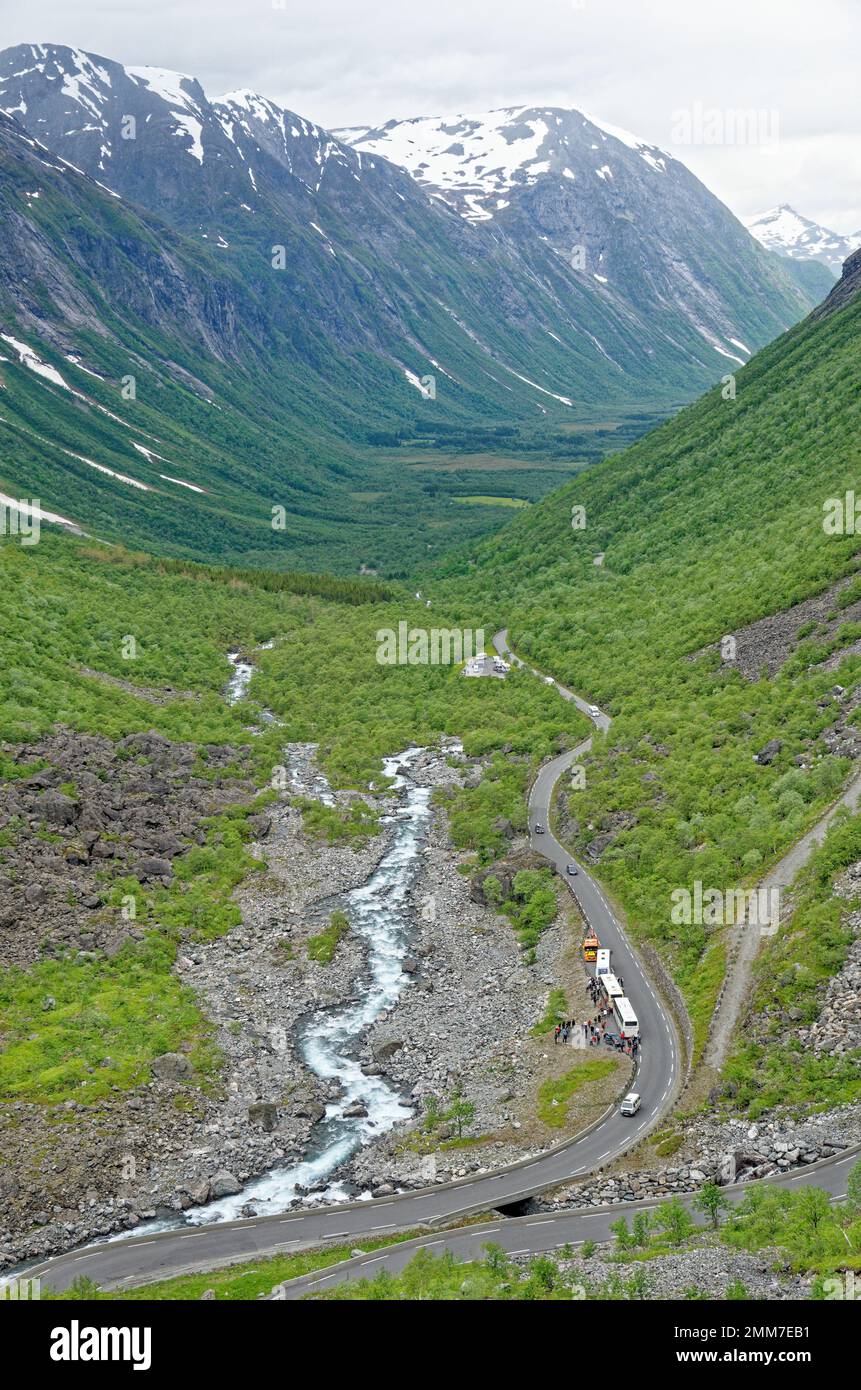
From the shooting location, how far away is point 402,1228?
57.1 m

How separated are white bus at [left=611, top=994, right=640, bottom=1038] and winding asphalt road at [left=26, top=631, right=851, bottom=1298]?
19.7ft

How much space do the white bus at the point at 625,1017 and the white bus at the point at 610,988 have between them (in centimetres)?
25

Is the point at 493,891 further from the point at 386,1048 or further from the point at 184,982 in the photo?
the point at 184,982

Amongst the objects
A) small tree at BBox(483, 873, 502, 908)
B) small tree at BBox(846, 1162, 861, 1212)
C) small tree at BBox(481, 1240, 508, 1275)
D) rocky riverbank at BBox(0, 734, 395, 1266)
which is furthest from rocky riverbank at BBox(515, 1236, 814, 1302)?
small tree at BBox(483, 873, 502, 908)

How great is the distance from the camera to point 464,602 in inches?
7510

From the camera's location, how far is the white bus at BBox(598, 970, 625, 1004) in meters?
77.1

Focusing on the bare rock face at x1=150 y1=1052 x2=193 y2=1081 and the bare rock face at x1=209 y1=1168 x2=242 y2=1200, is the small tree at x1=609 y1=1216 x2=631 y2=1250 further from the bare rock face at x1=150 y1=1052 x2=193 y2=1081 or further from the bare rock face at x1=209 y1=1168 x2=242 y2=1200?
the bare rock face at x1=150 y1=1052 x2=193 y2=1081

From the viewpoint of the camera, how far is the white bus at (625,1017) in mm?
73375

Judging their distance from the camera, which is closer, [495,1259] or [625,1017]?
[495,1259]

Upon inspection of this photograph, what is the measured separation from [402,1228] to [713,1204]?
1442 centimetres

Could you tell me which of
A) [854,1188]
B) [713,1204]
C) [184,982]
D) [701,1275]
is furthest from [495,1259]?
[184,982]

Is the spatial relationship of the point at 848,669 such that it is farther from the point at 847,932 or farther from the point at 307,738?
the point at 307,738

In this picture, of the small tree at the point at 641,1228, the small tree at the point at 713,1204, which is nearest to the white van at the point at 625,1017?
the small tree at the point at 641,1228

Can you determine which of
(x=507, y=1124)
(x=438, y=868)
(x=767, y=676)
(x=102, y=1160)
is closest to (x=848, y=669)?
(x=767, y=676)
